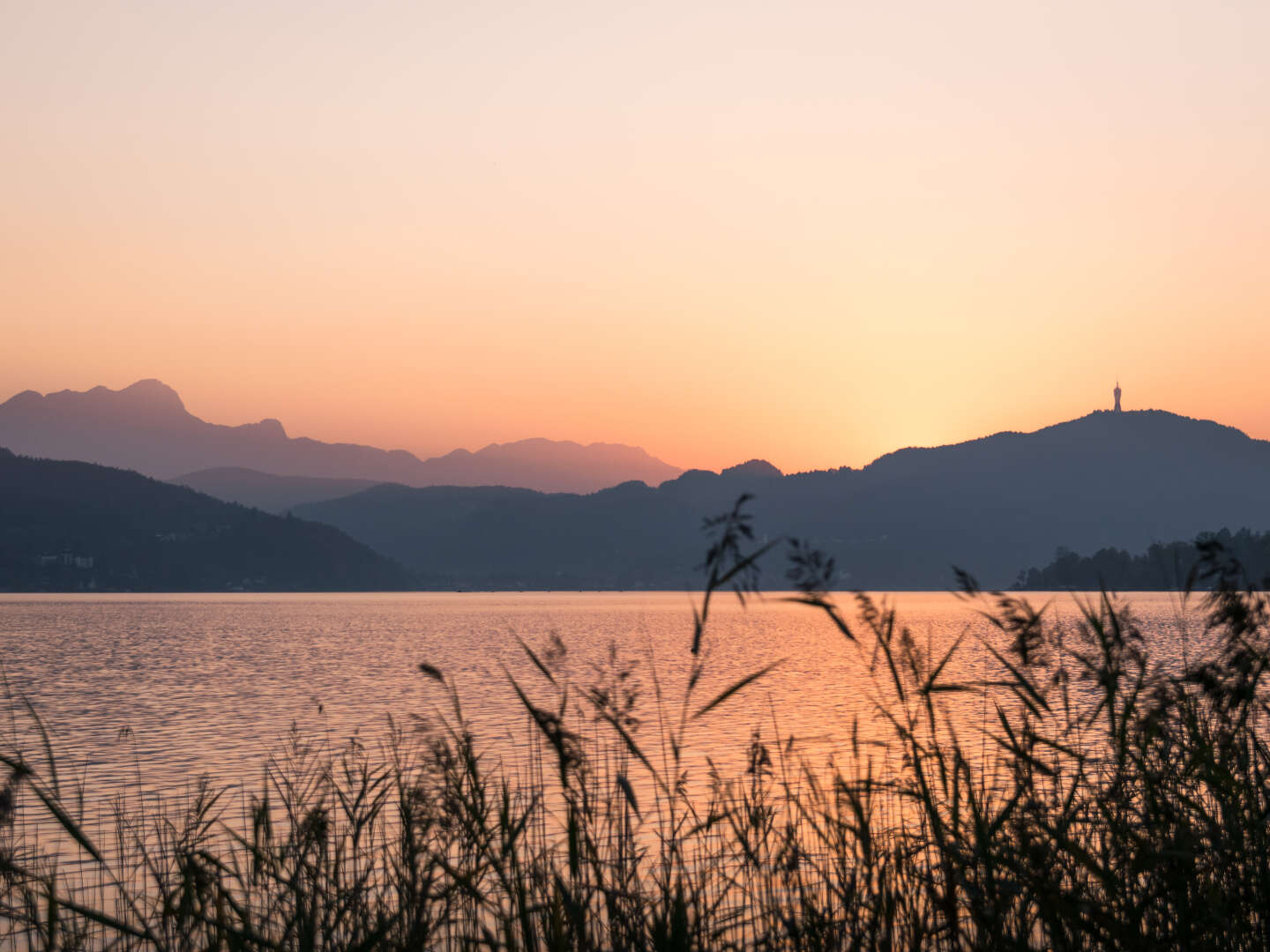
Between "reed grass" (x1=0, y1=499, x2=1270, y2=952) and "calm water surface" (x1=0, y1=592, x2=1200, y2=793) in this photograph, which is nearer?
"reed grass" (x1=0, y1=499, x2=1270, y2=952)

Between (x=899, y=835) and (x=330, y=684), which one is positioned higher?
(x=899, y=835)

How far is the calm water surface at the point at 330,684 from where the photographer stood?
2666cm

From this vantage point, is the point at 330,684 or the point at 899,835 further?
the point at 330,684

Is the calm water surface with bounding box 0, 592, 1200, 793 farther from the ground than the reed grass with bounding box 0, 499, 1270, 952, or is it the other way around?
the reed grass with bounding box 0, 499, 1270, 952

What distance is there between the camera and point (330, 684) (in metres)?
47.6

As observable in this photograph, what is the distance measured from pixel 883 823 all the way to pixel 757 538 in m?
12.6

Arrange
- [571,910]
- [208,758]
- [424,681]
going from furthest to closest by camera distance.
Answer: [424,681] < [208,758] < [571,910]

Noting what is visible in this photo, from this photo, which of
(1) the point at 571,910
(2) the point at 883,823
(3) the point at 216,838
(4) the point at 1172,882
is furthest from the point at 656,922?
(3) the point at 216,838

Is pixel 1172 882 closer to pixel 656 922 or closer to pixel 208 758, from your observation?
pixel 656 922

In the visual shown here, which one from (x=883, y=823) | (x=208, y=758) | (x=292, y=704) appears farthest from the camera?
(x=292, y=704)

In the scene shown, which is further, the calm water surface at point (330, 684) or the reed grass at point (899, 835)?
the calm water surface at point (330, 684)

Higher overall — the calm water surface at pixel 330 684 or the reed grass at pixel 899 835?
the reed grass at pixel 899 835

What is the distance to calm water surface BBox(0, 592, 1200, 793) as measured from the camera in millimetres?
26656

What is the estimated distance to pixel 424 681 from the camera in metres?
49.5
